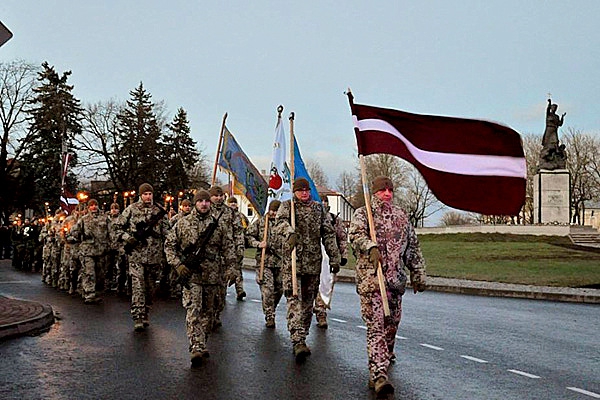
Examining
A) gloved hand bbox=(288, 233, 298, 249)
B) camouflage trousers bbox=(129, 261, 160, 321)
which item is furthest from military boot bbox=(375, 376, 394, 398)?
camouflage trousers bbox=(129, 261, 160, 321)

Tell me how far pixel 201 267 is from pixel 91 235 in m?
7.89

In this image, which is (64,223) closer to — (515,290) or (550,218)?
(515,290)

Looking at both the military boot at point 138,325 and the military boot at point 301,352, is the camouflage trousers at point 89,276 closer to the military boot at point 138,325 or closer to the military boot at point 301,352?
the military boot at point 138,325

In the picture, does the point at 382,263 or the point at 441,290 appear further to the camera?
the point at 441,290

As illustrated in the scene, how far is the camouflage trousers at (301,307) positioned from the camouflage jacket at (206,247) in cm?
89

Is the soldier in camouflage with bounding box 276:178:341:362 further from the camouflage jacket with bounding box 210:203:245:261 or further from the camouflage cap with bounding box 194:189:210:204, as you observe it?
the camouflage cap with bounding box 194:189:210:204

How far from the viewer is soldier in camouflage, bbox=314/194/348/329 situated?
10648 mm

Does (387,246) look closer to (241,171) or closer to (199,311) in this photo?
(199,311)

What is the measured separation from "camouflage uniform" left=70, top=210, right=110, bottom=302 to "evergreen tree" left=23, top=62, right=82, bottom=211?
152 feet

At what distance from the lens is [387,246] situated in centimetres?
791

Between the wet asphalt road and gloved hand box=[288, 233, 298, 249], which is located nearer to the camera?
the wet asphalt road

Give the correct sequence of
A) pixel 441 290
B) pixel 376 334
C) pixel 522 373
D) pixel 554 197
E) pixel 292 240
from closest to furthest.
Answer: pixel 376 334 < pixel 522 373 < pixel 292 240 < pixel 441 290 < pixel 554 197

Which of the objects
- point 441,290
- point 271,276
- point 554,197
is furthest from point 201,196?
point 554,197

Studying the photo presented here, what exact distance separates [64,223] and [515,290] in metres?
11.7
